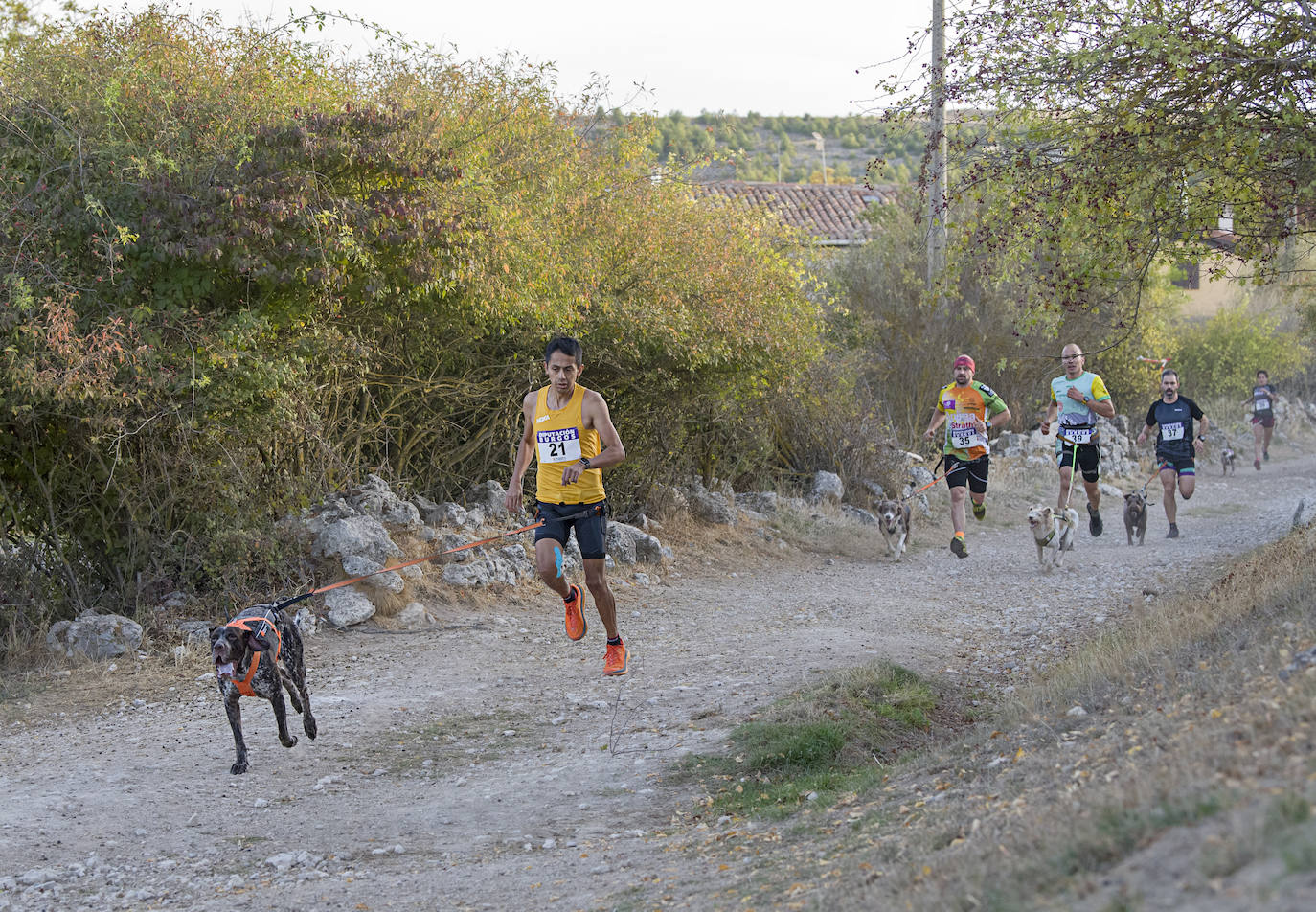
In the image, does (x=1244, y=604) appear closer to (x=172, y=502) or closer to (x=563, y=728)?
(x=563, y=728)

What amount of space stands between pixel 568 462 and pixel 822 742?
87.0 inches

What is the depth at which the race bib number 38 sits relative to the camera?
7219 mm

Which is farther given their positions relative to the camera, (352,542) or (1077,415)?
(1077,415)

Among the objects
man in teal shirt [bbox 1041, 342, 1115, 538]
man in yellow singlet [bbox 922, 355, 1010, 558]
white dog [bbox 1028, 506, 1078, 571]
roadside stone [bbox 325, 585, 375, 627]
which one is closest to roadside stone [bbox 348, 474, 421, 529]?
roadside stone [bbox 325, 585, 375, 627]

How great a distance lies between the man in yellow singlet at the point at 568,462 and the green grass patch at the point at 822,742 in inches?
51.9

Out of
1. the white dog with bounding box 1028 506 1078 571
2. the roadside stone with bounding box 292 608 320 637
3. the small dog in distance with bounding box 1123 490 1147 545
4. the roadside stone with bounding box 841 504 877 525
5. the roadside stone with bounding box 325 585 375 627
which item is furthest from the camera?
the roadside stone with bounding box 841 504 877 525

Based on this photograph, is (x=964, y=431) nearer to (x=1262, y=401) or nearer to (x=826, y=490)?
Result: (x=826, y=490)

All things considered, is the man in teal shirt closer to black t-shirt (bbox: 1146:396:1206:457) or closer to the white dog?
the white dog

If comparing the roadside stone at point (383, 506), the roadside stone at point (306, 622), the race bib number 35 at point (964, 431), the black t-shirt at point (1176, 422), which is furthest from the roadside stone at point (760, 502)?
the roadside stone at point (306, 622)

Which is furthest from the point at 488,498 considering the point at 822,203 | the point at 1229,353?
the point at 822,203

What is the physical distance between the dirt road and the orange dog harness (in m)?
0.56

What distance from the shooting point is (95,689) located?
332 inches

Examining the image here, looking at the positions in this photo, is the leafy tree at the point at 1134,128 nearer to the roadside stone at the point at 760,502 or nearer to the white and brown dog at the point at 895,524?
the white and brown dog at the point at 895,524

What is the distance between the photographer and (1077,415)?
12.2 metres
